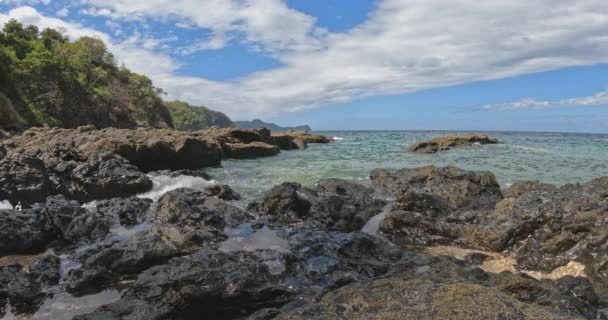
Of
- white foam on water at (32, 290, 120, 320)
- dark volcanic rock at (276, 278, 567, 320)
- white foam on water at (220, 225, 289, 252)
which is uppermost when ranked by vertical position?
dark volcanic rock at (276, 278, 567, 320)

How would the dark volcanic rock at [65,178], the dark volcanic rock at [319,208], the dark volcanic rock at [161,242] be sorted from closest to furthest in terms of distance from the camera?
the dark volcanic rock at [161,242] < the dark volcanic rock at [319,208] < the dark volcanic rock at [65,178]

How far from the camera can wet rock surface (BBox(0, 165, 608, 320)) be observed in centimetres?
538

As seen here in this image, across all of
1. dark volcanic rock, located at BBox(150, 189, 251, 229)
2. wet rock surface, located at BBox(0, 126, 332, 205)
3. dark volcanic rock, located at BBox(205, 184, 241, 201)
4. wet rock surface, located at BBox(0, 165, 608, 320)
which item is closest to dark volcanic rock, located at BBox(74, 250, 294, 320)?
wet rock surface, located at BBox(0, 165, 608, 320)

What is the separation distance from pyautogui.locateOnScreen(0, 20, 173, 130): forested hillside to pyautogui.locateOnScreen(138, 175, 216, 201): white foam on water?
1940 cm

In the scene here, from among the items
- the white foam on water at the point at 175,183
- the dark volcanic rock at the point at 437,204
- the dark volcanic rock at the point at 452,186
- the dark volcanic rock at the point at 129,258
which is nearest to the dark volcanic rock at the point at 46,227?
the dark volcanic rock at the point at 129,258

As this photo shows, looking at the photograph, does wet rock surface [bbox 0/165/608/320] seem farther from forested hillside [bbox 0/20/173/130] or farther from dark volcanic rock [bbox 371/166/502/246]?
forested hillside [bbox 0/20/173/130]

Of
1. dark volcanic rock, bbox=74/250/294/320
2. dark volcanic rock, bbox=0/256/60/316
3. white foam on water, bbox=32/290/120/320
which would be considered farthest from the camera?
dark volcanic rock, bbox=0/256/60/316

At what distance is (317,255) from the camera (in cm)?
955

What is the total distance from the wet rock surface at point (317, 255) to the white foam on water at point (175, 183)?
166 inches

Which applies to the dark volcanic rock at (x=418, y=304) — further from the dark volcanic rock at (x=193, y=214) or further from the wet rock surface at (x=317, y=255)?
the dark volcanic rock at (x=193, y=214)

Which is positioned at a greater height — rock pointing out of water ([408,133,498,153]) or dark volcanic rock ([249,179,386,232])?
rock pointing out of water ([408,133,498,153])

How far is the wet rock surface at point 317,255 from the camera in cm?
538

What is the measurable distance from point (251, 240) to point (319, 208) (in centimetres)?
329

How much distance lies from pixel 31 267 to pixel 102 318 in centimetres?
349
